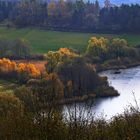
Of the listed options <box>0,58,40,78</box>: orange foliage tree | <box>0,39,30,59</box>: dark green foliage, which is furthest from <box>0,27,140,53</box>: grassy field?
<box>0,58,40,78</box>: orange foliage tree

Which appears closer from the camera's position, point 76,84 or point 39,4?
point 76,84

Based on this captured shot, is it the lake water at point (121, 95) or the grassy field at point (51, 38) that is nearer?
the lake water at point (121, 95)

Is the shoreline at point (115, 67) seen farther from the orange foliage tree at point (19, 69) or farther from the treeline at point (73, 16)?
the treeline at point (73, 16)

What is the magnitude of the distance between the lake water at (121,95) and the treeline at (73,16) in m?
12.2

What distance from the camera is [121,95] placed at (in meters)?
25.7

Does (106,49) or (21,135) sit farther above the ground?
(21,135)

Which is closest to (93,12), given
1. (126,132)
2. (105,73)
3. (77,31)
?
(77,31)

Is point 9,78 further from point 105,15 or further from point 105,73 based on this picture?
point 105,15

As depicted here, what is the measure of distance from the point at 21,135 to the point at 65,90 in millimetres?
18850

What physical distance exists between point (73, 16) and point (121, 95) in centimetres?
2442

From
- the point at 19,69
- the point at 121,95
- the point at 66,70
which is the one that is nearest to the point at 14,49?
the point at 19,69

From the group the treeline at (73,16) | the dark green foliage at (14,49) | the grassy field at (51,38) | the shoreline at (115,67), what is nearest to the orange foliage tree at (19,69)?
the shoreline at (115,67)

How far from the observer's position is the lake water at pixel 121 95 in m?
21.9

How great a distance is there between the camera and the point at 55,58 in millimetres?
31406
